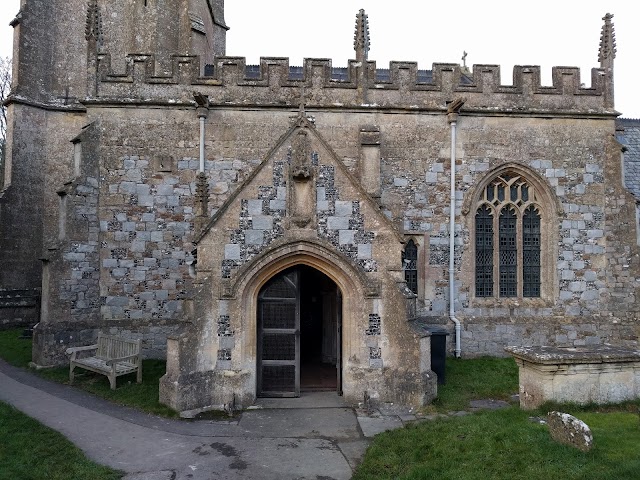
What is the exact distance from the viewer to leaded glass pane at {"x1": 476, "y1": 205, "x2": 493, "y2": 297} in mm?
13766

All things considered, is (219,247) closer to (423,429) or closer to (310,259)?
(310,259)

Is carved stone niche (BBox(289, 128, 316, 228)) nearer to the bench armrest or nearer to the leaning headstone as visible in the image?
the leaning headstone

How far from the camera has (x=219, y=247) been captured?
873 cm

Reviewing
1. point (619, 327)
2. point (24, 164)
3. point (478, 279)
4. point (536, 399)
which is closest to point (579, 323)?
point (619, 327)

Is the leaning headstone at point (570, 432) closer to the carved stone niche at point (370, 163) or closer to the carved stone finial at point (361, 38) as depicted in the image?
the carved stone niche at point (370, 163)

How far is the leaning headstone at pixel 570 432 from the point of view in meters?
5.69

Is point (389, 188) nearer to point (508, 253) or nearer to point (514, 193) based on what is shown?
point (514, 193)

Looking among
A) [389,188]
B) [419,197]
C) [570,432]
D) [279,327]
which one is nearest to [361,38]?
[389,188]

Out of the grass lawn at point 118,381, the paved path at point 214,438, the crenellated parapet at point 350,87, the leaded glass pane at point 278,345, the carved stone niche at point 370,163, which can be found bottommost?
the paved path at point 214,438

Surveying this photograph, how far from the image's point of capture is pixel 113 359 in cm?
984

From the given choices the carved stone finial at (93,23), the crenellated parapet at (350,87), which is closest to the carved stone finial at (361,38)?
the crenellated parapet at (350,87)

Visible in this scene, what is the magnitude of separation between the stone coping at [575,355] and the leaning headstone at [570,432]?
5.63 feet

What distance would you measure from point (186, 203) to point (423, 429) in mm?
8749

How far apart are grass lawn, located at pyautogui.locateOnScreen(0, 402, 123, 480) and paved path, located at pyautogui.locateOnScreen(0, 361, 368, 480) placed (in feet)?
0.75
